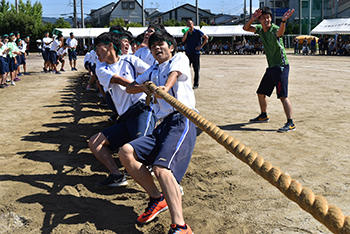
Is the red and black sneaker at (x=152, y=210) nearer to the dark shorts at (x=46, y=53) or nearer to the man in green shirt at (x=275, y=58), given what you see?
the man in green shirt at (x=275, y=58)

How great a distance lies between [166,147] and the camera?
313 centimetres

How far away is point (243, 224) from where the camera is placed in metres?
3.15

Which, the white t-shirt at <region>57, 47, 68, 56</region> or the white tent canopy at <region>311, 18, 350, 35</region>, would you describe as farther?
the white tent canopy at <region>311, 18, 350, 35</region>

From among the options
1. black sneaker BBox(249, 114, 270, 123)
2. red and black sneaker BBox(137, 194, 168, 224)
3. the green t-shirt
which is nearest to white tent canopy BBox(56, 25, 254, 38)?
black sneaker BBox(249, 114, 270, 123)

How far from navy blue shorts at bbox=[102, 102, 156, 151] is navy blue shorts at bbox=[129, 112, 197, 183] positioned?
0.62 metres

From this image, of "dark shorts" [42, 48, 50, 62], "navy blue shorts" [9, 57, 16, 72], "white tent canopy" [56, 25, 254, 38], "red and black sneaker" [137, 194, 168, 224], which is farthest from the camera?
"white tent canopy" [56, 25, 254, 38]

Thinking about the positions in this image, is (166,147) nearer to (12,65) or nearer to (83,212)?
(83,212)

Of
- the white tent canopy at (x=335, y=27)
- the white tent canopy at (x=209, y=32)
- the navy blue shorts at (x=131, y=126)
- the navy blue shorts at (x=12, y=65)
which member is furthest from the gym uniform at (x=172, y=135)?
the white tent canopy at (x=209, y=32)

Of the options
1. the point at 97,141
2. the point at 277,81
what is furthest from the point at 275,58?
A: the point at 97,141

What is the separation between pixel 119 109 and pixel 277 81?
2.92 meters

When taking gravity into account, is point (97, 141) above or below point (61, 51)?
below

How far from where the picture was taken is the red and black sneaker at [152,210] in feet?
10.7

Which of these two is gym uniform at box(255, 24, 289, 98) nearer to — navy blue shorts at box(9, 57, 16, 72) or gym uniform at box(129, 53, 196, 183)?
gym uniform at box(129, 53, 196, 183)

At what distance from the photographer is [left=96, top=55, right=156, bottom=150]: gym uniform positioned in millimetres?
4113
